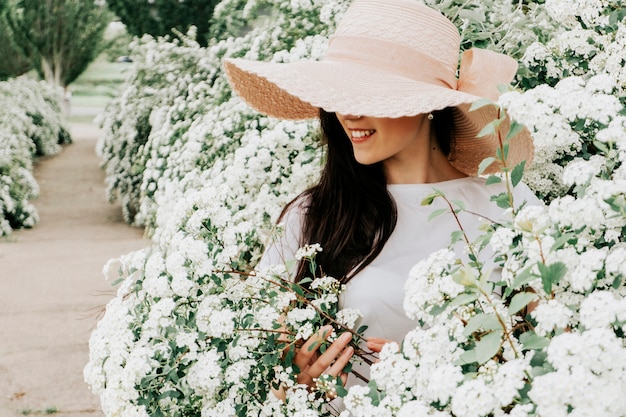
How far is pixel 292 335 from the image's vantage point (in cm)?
165

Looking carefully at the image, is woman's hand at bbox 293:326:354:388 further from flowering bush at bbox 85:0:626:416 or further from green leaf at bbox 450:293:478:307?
green leaf at bbox 450:293:478:307

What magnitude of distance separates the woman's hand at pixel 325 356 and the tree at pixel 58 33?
66.0ft

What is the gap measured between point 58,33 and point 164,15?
8.15m

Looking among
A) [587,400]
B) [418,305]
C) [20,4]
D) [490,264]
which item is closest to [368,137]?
[490,264]

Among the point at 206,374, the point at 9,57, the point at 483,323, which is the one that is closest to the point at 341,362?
the point at 206,374

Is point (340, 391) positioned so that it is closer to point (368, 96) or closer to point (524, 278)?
point (524, 278)

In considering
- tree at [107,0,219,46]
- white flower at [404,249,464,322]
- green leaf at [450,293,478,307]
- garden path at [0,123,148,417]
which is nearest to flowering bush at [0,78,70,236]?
garden path at [0,123,148,417]

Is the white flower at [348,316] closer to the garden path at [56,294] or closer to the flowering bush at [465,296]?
the flowering bush at [465,296]

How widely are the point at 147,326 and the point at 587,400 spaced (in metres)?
1.00

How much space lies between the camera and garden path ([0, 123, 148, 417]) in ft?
13.5

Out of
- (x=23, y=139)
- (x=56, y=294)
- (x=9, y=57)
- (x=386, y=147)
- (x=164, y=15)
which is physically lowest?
(x=9, y=57)

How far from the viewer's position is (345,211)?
194 cm

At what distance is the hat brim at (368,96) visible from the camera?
169cm

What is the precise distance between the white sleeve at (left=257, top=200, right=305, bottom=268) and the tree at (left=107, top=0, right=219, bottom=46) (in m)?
11.9
